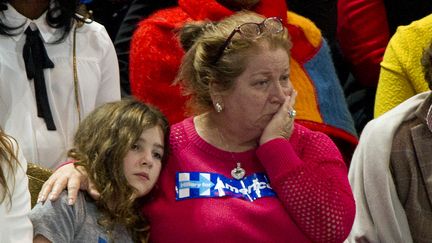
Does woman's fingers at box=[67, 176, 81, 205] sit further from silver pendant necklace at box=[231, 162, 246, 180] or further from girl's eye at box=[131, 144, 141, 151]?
silver pendant necklace at box=[231, 162, 246, 180]

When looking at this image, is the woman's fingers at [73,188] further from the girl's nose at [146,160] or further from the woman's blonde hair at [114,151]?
the girl's nose at [146,160]

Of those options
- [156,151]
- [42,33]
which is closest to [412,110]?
[156,151]

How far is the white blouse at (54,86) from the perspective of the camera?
9.60 ft

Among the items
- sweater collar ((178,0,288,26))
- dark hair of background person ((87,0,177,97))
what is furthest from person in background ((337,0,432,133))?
dark hair of background person ((87,0,177,97))

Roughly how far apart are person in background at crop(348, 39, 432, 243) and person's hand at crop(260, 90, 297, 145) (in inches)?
16.1

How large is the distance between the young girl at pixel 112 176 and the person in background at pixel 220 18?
0.53 m

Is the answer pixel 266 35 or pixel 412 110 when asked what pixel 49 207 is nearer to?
pixel 266 35

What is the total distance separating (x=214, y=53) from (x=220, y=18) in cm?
62

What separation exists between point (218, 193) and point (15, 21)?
2.72 ft

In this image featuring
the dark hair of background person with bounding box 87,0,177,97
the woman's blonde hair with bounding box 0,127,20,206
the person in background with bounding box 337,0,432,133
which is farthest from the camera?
the person in background with bounding box 337,0,432,133

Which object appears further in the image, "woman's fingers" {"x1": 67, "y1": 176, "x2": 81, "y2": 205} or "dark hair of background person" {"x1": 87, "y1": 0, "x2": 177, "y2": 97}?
"dark hair of background person" {"x1": 87, "y1": 0, "x2": 177, "y2": 97}

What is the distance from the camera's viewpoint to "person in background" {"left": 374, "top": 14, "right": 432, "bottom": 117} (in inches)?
136

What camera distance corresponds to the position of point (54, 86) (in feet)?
9.87

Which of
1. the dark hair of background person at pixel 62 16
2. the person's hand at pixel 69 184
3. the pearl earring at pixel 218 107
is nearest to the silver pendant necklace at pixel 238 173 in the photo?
the pearl earring at pixel 218 107
